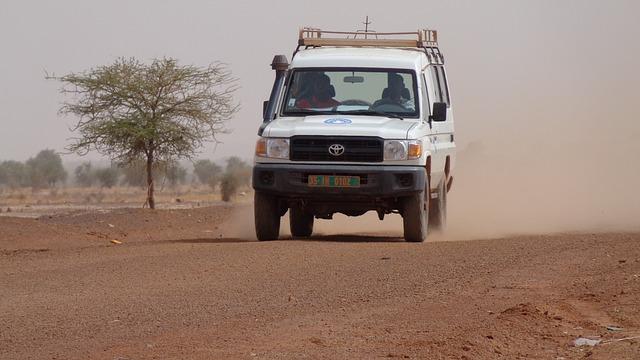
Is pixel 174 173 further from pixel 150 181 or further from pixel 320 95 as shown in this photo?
pixel 320 95

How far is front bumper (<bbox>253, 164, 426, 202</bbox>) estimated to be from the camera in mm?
16266

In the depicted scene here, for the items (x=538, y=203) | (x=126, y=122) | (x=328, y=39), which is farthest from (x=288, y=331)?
(x=126, y=122)

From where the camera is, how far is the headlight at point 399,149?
53.6 feet

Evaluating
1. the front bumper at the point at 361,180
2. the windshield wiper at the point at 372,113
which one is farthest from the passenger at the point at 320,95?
the front bumper at the point at 361,180

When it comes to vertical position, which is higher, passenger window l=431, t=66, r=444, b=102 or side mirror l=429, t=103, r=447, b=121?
passenger window l=431, t=66, r=444, b=102

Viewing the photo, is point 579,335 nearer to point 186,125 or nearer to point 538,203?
point 538,203

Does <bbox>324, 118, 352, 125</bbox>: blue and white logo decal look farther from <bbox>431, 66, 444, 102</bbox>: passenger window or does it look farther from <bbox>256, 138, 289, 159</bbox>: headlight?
<bbox>431, 66, 444, 102</bbox>: passenger window

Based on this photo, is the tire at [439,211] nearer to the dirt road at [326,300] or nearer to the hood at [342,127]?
the hood at [342,127]

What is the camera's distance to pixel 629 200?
2753cm

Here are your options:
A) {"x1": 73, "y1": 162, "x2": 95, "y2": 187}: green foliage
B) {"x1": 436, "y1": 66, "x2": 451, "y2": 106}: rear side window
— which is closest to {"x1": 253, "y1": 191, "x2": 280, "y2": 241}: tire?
{"x1": 436, "y1": 66, "x2": 451, "y2": 106}: rear side window

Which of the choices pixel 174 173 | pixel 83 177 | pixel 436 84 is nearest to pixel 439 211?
pixel 436 84

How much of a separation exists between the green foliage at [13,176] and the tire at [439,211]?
85.3 metres

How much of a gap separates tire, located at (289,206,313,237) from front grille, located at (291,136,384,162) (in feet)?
8.89

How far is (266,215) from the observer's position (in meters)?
17.2
